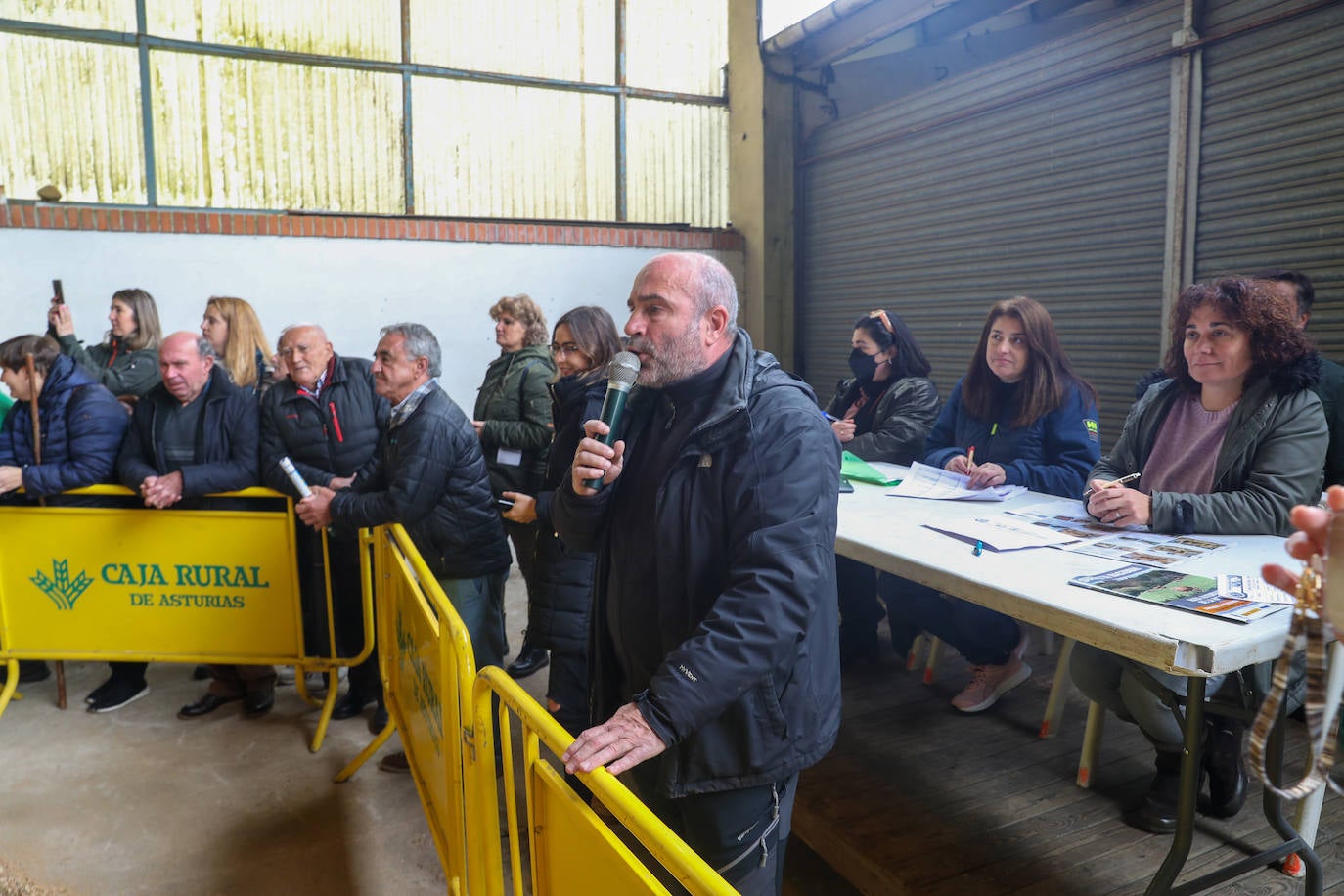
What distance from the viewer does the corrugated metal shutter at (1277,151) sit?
14.6 feet

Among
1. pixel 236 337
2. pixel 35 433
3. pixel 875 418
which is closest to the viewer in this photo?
pixel 35 433

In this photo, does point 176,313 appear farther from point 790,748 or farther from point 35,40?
point 790,748

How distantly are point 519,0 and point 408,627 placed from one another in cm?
699

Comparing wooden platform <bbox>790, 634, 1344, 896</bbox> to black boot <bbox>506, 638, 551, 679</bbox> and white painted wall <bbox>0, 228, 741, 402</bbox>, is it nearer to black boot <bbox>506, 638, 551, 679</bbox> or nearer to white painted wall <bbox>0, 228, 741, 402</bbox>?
black boot <bbox>506, 638, 551, 679</bbox>

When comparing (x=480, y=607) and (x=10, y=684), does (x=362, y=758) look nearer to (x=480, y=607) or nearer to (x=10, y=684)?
(x=480, y=607)

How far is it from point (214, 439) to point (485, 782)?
286cm

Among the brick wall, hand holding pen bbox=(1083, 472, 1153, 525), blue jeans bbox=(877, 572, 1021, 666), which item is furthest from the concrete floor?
the brick wall

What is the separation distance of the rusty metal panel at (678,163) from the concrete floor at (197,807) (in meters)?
5.70

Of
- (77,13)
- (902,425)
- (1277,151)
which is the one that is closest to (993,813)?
(902,425)

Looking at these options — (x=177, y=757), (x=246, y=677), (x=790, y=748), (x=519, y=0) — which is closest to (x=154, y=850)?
(x=177, y=757)

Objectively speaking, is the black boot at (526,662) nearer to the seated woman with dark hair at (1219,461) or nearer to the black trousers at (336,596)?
the black trousers at (336,596)

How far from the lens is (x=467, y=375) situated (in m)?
8.12

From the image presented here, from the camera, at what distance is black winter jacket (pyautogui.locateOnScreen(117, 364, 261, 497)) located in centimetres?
406

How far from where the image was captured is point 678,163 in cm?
886
